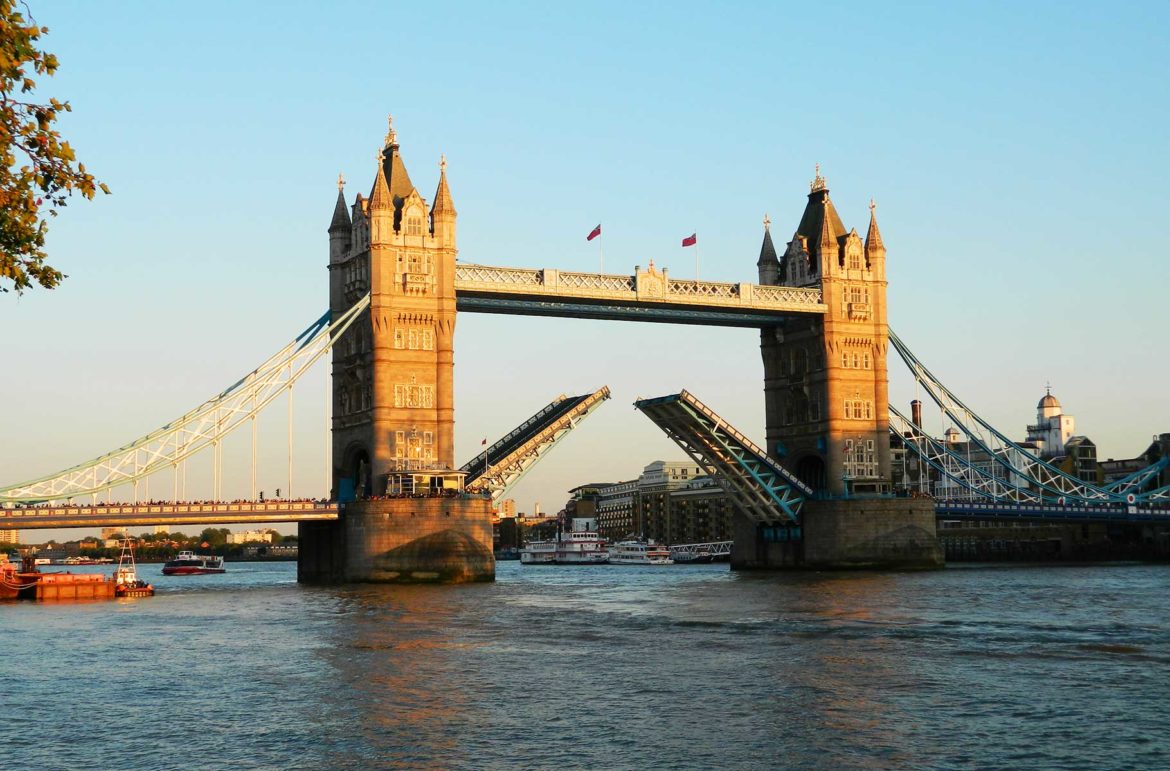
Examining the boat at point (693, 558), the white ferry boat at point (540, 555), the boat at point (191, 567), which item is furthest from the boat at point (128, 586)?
the white ferry boat at point (540, 555)

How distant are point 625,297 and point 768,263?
1879 cm

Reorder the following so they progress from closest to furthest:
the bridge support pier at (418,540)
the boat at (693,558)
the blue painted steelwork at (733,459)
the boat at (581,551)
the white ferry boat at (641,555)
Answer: the bridge support pier at (418,540) → the blue painted steelwork at (733,459) → the white ferry boat at (641,555) → the boat at (693,558) → the boat at (581,551)

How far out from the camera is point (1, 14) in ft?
53.2

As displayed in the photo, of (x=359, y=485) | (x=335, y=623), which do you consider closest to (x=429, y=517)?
(x=359, y=485)

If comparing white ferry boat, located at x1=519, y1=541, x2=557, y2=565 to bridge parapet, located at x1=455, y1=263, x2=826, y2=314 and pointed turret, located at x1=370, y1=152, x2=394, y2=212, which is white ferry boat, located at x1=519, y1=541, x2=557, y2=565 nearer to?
bridge parapet, located at x1=455, y1=263, x2=826, y2=314

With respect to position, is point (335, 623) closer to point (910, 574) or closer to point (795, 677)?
point (795, 677)

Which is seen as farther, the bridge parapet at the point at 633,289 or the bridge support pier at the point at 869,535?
the bridge support pier at the point at 869,535

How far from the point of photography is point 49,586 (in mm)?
77312

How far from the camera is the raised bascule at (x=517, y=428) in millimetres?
80438

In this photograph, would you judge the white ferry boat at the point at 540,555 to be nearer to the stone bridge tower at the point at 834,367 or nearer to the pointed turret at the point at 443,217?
the stone bridge tower at the point at 834,367

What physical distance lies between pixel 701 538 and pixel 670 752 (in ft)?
561

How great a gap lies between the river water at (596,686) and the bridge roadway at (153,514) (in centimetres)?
1238

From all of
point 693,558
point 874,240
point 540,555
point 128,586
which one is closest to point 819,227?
point 874,240

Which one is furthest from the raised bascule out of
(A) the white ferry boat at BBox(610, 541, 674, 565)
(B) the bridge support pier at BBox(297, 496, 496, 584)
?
(A) the white ferry boat at BBox(610, 541, 674, 565)
